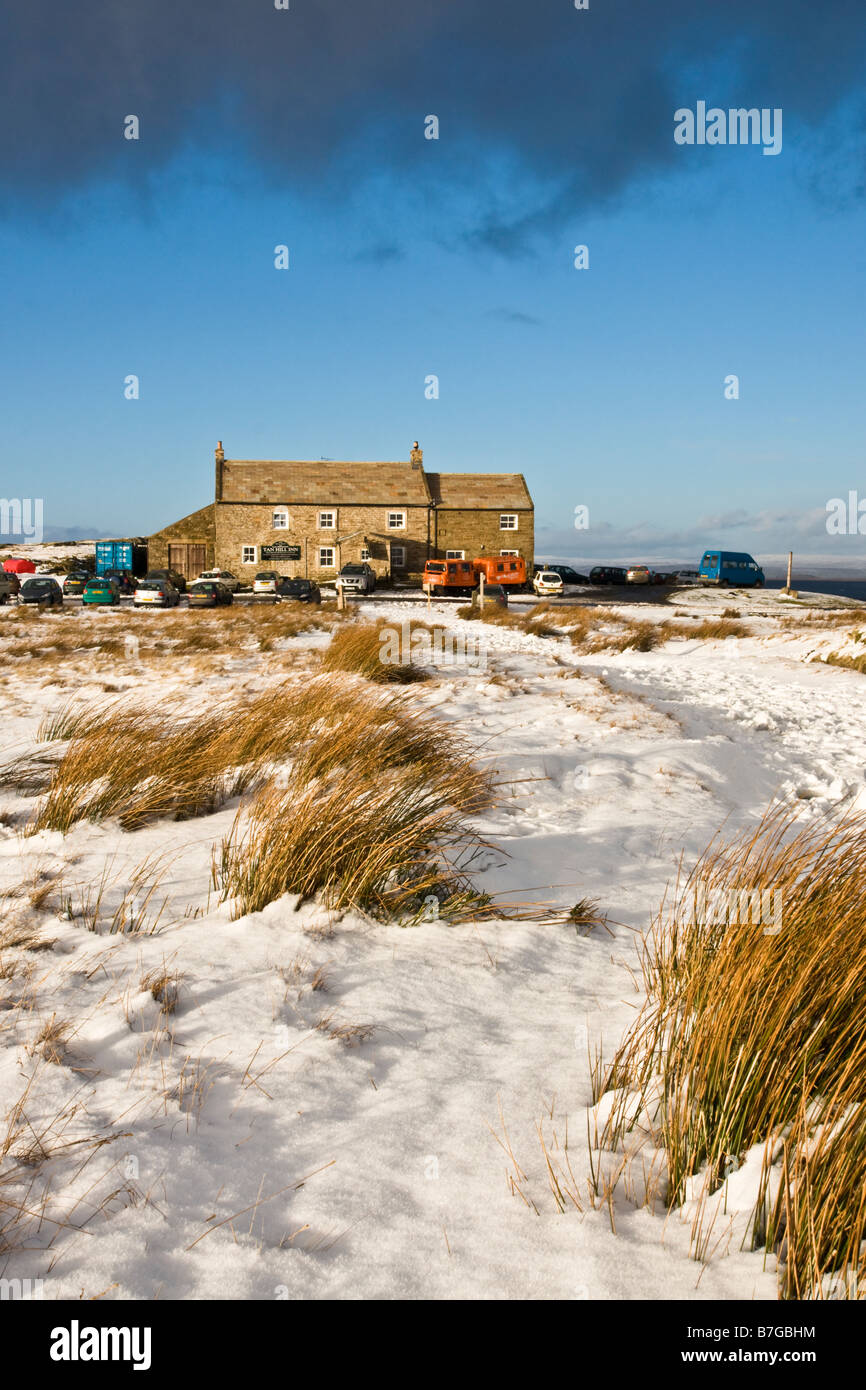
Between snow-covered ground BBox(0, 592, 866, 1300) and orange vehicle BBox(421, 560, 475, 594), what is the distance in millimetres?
34636

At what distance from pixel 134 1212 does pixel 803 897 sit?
2516 millimetres

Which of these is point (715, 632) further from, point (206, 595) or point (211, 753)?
point (206, 595)

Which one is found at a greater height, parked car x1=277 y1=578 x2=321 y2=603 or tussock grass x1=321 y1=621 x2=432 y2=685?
parked car x1=277 y1=578 x2=321 y2=603

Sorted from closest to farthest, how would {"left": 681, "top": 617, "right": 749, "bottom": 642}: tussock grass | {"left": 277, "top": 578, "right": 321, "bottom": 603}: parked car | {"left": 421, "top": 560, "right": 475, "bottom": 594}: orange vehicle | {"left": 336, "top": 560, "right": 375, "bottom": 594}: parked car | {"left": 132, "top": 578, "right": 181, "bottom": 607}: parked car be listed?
{"left": 681, "top": 617, "right": 749, "bottom": 642}: tussock grass → {"left": 132, "top": 578, "right": 181, "bottom": 607}: parked car → {"left": 277, "top": 578, "right": 321, "bottom": 603}: parked car → {"left": 421, "top": 560, "right": 475, "bottom": 594}: orange vehicle → {"left": 336, "top": 560, "right": 375, "bottom": 594}: parked car

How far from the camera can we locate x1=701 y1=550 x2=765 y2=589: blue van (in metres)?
48.2

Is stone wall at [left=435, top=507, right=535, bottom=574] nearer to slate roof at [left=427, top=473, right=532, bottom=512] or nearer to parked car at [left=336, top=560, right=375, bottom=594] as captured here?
slate roof at [left=427, top=473, right=532, bottom=512]

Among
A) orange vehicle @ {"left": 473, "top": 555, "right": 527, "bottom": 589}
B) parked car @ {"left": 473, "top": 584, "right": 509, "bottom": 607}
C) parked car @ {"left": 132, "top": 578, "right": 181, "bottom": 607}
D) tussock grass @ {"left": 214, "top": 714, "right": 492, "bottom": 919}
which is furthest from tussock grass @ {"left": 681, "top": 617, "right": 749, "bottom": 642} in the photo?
parked car @ {"left": 132, "top": 578, "right": 181, "bottom": 607}

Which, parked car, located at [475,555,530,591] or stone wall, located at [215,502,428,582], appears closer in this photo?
parked car, located at [475,555,530,591]

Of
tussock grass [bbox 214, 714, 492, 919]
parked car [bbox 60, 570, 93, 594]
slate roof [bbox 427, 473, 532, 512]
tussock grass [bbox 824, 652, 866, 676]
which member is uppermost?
slate roof [bbox 427, 473, 532, 512]

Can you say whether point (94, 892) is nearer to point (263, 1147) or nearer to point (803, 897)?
point (263, 1147)

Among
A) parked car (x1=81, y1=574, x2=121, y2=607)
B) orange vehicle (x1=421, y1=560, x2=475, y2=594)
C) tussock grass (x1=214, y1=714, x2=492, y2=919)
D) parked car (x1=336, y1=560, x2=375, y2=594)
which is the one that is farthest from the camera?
parked car (x1=336, y1=560, x2=375, y2=594)
